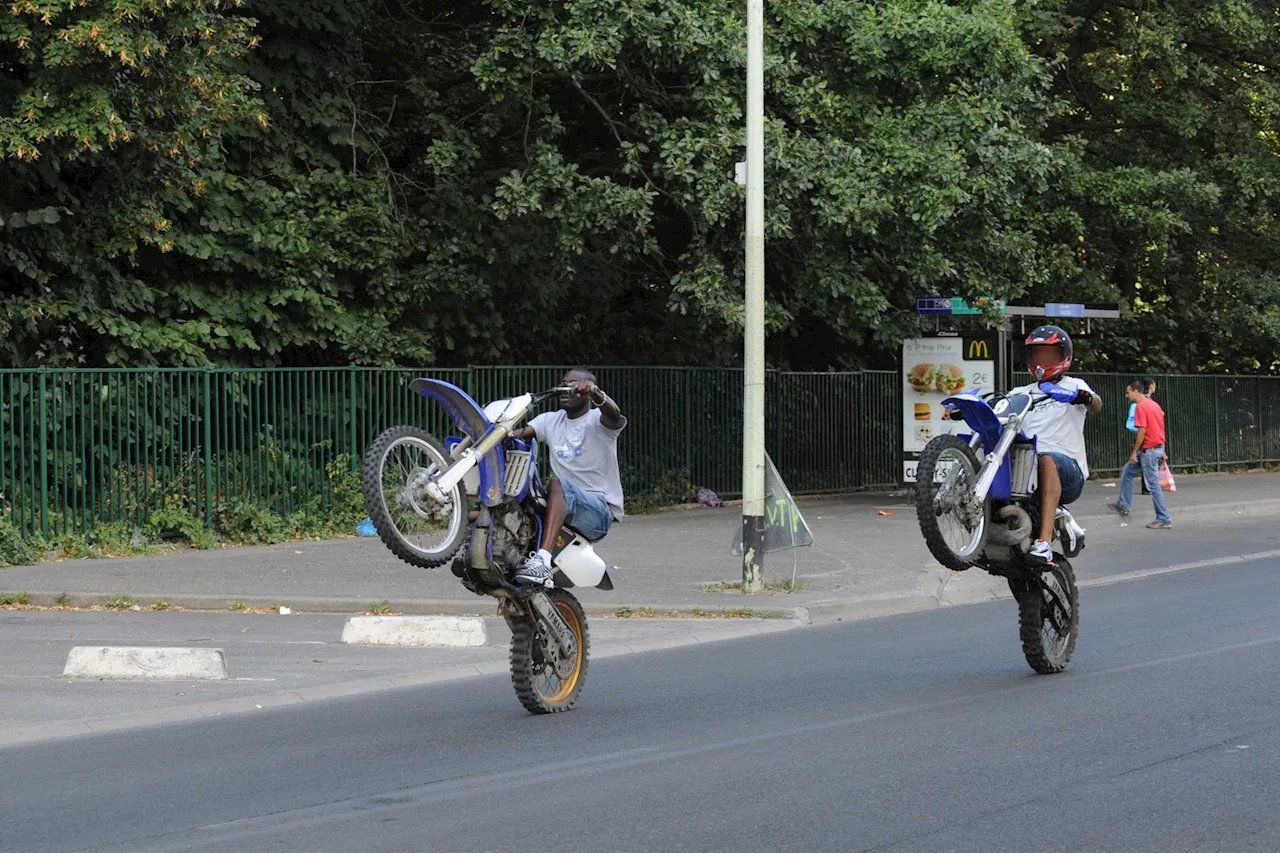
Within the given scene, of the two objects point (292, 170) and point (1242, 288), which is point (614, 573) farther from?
point (1242, 288)

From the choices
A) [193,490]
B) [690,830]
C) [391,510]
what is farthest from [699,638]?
[193,490]

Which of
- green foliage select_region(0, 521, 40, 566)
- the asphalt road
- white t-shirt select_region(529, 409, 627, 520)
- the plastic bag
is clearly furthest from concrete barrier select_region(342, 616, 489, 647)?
the plastic bag

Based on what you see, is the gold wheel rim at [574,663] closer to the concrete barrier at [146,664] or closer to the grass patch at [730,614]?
the concrete barrier at [146,664]

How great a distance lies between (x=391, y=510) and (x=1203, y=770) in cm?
393

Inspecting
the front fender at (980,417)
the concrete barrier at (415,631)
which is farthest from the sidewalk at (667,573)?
the front fender at (980,417)

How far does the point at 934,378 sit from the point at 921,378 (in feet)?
0.75

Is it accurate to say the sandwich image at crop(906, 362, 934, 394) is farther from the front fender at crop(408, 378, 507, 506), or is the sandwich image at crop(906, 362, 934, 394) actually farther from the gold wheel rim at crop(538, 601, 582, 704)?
the front fender at crop(408, 378, 507, 506)

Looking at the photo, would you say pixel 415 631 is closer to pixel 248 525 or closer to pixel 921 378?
pixel 248 525

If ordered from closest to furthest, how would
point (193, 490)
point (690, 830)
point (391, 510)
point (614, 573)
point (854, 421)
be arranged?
point (690, 830) → point (391, 510) → point (614, 573) → point (193, 490) → point (854, 421)

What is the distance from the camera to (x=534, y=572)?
29.2 feet

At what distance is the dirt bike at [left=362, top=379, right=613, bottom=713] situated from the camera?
834 centimetres

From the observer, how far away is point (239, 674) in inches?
422

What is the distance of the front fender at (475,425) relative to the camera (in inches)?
337

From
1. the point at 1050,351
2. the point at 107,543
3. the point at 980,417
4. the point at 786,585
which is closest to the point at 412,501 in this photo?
the point at 980,417
